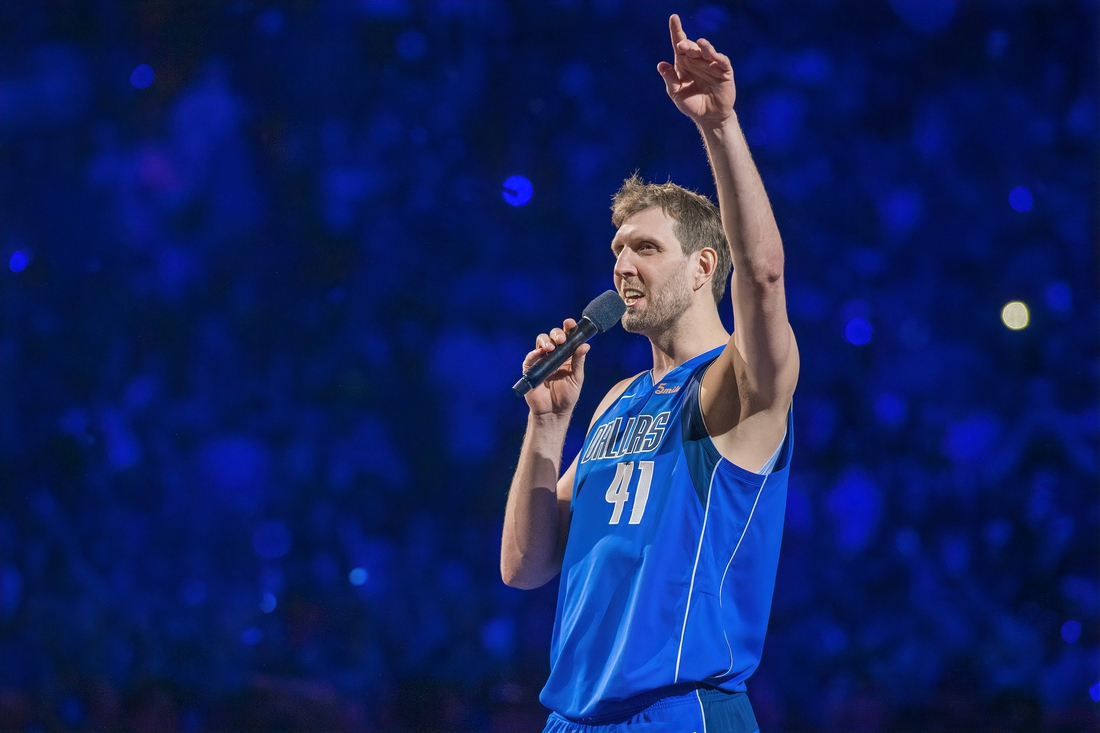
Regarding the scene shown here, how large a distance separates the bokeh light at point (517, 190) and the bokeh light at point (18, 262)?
1652 mm

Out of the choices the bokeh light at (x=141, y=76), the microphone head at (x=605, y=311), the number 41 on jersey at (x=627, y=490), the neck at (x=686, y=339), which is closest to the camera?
the number 41 on jersey at (x=627, y=490)

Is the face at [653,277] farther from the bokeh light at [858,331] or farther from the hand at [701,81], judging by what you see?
the bokeh light at [858,331]

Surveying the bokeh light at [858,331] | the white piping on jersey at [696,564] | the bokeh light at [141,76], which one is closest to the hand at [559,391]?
the white piping on jersey at [696,564]

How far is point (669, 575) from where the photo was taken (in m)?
1.26

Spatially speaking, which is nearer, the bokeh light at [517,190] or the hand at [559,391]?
the hand at [559,391]

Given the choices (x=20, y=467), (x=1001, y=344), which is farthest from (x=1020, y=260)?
(x=20, y=467)

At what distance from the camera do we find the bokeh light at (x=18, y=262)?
2.99 m

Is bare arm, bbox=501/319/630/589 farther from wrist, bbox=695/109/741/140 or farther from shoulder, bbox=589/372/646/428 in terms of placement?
wrist, bbox=695/109/741/140

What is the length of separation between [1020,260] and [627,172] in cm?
111

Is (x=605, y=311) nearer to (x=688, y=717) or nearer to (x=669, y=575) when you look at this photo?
(x=669, y=575)

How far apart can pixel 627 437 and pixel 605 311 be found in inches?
8.1

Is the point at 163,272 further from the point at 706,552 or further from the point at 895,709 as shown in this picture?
the point at 895,709

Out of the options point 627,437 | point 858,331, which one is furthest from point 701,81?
point 858,331

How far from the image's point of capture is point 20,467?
9.41 feet
